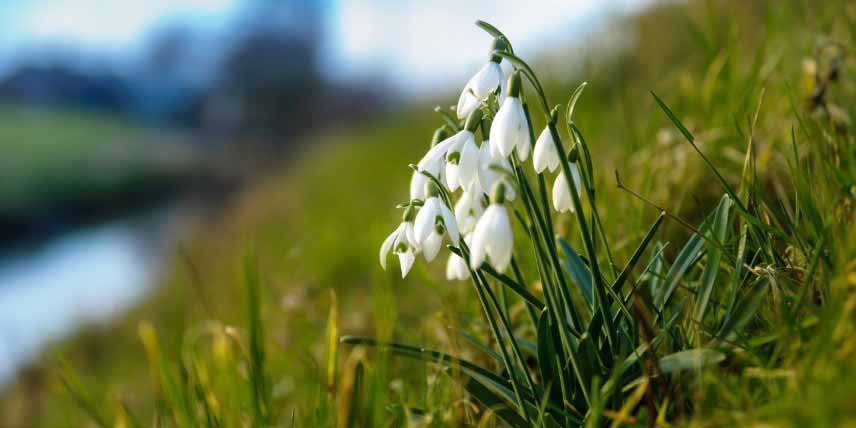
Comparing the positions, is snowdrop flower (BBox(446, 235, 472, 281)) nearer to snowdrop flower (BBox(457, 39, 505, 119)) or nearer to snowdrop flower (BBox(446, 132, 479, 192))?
snowdrop flower (BBox(446, 132, 479, 192))

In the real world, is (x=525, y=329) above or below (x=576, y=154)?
below

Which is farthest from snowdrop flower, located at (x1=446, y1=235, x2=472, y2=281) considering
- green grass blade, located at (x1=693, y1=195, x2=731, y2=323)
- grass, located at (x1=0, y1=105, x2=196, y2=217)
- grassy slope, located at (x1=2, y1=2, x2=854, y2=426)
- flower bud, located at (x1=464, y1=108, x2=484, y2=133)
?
grass, located at (x1=0, y1=105, x2=196, y2=217)

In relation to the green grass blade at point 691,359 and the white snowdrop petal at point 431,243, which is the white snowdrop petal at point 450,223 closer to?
the white snowdrop petal at point 431,243

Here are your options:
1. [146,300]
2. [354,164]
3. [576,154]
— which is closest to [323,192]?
[354,164]

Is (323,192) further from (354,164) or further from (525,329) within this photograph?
(525,329)

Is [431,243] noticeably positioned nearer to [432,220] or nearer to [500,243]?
[432,220]

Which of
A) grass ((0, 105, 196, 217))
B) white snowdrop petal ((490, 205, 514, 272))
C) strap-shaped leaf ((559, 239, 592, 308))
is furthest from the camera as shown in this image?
grass ((0, 105, 196, 217))
